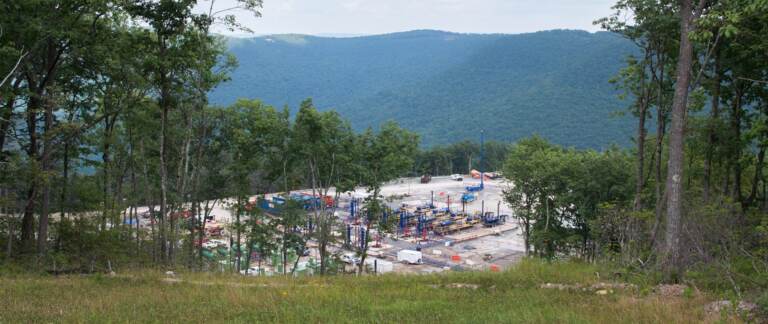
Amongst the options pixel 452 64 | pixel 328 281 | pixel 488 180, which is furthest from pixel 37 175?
pixel 452 64

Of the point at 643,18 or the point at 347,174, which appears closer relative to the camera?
the point at 643,18

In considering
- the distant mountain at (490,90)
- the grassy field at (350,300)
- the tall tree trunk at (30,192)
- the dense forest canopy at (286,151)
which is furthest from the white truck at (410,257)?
the distant mountain at (490,90)

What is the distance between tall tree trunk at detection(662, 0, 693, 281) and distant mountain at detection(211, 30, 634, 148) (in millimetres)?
86107

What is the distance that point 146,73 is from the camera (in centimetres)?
1273

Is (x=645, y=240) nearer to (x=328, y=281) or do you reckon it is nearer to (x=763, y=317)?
(x=763, y=317)

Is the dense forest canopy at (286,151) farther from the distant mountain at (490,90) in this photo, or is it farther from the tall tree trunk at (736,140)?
the distant mountain at (490,90)

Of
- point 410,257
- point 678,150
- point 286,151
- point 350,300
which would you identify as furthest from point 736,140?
point 410,257

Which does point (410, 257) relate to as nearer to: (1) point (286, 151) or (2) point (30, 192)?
(1) point (286, 151)

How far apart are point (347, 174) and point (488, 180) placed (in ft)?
166

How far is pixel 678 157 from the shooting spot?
7516 mm

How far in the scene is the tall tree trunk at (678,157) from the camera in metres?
7.38

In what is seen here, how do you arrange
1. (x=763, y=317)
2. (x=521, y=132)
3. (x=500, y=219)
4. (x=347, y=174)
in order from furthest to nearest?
(x=521, y=132)
(x=500, y=219)
(x=347, y=174)
(x=763, y=317)

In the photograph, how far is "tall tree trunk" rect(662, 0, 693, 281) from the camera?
291 inches

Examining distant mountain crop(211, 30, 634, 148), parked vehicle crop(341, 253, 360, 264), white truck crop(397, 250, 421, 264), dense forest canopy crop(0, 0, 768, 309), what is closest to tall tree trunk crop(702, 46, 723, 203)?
dense forest canopy crop(0, 0, 768, 309)
